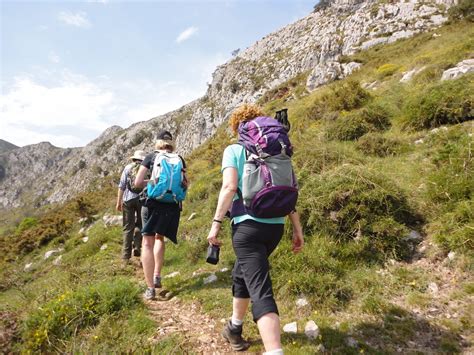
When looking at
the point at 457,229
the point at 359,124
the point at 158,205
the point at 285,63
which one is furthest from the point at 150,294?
the point at 285,63

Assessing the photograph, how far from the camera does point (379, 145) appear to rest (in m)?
6.74

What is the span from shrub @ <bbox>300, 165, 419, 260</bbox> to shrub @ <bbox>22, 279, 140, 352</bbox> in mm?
2906

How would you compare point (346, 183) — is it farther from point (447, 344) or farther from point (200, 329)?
point (200, 329)

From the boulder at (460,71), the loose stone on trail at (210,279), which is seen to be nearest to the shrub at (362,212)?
the loose stone on trail at (210,279)

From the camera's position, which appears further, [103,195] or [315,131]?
[103,195]

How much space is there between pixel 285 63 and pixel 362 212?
49.4 m

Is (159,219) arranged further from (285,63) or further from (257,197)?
(285,63)

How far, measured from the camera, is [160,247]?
464 centimetres

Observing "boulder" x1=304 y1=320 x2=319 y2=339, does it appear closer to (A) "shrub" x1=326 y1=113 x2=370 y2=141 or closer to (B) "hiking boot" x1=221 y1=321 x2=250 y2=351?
(B) "hiking boot" x1=221 y1=321 x2=250 y2=351

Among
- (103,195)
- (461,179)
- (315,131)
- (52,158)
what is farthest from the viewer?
(52,158)

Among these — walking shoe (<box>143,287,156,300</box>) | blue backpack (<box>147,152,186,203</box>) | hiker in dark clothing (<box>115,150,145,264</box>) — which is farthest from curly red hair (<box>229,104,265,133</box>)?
hiker in dark clothing (<box>115,150,145,264</box>)

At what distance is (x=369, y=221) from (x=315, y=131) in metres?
4.97

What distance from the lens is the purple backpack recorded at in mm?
2477

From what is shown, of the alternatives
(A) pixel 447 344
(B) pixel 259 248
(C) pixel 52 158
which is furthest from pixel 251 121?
(C) pixel 52 158
